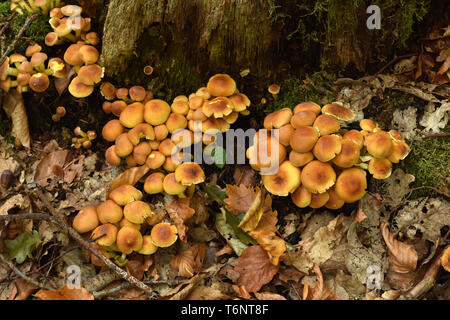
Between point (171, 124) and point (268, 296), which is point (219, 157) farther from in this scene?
point (268, 296)

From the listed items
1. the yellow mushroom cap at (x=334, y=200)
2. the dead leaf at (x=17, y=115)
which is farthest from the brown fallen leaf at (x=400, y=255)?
the dead leaf at (x=17, y=115)

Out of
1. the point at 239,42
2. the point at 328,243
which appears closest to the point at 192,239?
the point at 328,243

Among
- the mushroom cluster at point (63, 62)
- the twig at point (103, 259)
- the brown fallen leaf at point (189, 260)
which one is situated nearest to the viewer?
the twig at point (103, 259)

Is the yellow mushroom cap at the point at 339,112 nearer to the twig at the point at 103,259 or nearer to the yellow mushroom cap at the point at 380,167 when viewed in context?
the yellow mushroom cap at the point at 380,167

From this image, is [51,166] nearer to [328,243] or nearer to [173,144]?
[173,144]

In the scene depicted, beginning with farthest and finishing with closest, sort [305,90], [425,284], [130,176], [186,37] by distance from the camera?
[305,90] → [186,37] → [130,176] → [425,284]

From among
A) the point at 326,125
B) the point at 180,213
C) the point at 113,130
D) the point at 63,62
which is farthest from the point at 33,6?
the point at 326,125

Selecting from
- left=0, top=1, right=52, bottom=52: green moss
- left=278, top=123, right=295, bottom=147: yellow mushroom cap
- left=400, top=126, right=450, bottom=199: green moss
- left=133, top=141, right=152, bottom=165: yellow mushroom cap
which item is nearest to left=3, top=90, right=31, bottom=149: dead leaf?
left=0, top=1, right=52, bottom=52: green moss
